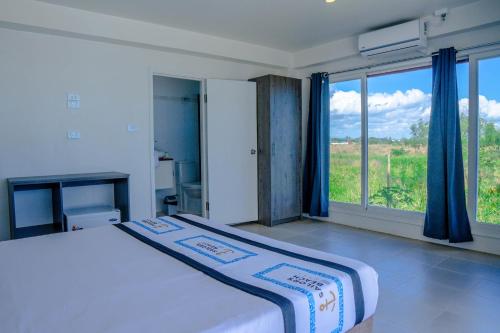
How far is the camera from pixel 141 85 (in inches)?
163

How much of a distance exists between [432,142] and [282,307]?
328 cm

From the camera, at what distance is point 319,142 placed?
5012 millimetres

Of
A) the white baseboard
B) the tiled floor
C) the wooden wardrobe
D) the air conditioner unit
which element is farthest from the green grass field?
the air conditioner unit

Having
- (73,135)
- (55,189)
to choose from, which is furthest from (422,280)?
(73,135)

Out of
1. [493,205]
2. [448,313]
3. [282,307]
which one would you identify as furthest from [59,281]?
[493,205]

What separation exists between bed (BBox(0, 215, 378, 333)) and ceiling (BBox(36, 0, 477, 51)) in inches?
93.8

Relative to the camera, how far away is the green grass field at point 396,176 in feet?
11.9

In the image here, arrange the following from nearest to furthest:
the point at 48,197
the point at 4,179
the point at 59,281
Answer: the point at 59,281, the point at 4,179, the point at 48,197

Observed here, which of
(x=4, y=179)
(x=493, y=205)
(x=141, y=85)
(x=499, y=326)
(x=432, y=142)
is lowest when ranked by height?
(x=499, y=326)

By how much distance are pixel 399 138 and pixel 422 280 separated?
6.57ft

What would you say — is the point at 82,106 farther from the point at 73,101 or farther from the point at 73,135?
the point at 73,135

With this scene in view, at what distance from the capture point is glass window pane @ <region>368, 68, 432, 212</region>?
13.7 feet

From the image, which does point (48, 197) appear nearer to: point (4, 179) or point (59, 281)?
point (4, 179)

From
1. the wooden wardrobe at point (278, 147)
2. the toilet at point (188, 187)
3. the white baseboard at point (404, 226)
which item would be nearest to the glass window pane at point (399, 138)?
the white baseboard at point (404, 226)
